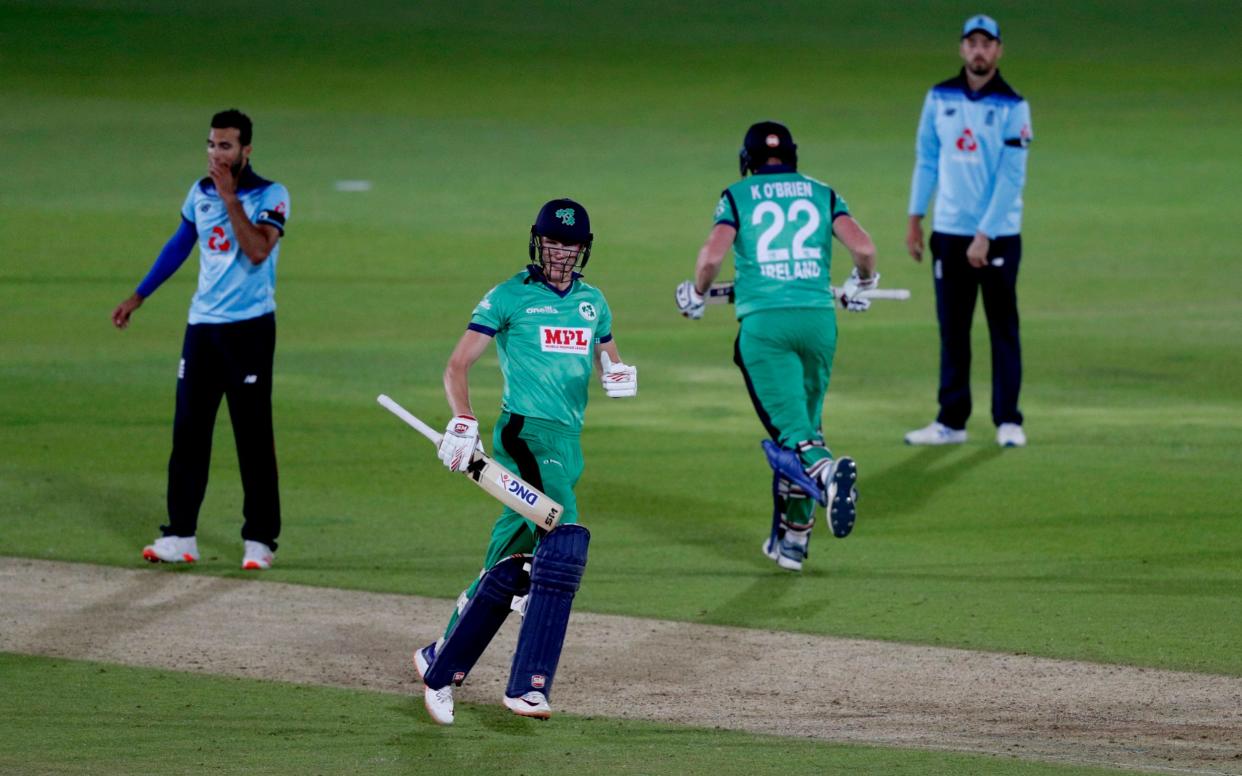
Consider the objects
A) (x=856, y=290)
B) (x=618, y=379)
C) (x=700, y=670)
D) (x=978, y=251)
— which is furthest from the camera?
(x=978, y=251)

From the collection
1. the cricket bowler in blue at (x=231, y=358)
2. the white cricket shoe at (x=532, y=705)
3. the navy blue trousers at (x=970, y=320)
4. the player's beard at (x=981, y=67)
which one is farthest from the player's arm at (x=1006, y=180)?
the white cricket shoe at (x=532, y=705)

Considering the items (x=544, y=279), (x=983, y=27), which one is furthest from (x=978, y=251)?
(x=544, y=279)

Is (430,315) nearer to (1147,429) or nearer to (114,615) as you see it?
(1147,429)

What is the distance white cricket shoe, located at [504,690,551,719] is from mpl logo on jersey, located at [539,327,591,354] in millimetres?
1266

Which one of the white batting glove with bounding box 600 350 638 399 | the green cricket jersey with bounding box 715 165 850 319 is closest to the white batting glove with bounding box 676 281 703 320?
the green cricket jersey with bounding box 715 165 850 319

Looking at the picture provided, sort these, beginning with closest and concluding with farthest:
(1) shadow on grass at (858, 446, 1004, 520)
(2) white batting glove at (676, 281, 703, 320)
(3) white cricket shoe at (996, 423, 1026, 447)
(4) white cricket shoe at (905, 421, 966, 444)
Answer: (2) white batting glove at (676, 281, 703, 320), (1) shadow on grass at (858, 446, 1004, 520), (3) white cricket shoe at (996, 423, 1026, 447), (4) white cricket shoe at (905, 421, 966, 444)

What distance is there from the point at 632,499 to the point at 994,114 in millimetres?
3656

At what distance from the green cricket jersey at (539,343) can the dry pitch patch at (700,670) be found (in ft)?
3.93

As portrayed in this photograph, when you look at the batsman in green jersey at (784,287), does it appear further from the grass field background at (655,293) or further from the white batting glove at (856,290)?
the grass field background at (655,293)

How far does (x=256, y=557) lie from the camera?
32.8ft

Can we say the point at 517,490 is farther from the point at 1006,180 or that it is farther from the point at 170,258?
the point at 1006,180

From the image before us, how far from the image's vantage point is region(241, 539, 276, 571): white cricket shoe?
9.95m

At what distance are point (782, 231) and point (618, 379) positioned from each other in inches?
99.2

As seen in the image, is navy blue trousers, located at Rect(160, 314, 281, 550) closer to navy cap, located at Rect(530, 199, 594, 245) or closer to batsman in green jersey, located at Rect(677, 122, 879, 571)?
batsman in green jersey, located at Rect(677, 122, 879, 571)
